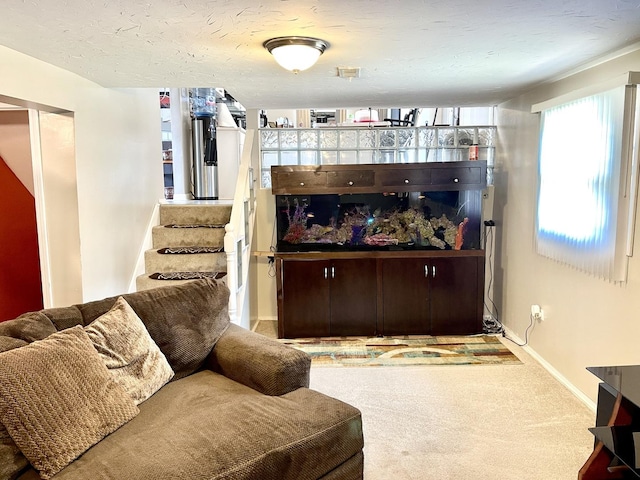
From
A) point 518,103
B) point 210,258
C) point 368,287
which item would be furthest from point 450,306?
point 210,258

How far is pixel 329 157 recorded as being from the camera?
4672mm

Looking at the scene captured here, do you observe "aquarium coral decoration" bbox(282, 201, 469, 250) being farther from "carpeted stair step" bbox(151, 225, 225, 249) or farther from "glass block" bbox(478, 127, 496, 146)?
"glass block" bbox(478, 127, 496, 146)

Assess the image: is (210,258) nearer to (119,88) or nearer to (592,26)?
(119,88)

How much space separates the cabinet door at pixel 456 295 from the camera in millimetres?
4375

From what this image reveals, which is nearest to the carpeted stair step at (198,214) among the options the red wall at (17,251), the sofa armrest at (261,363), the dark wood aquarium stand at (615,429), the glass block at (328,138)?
the glass block at (328,138)

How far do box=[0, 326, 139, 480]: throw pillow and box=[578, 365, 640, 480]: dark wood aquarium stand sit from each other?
181 cm

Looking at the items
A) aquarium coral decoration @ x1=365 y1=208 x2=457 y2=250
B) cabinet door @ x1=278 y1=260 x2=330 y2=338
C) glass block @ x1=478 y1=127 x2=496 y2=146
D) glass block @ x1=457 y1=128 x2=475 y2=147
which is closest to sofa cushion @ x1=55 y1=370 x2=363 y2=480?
cabinet door @ x1=278 y1=260 x2=330 y2=338

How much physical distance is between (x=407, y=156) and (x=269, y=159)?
133 cm

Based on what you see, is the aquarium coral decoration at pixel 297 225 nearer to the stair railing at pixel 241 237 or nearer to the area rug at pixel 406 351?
the stair railing at pixel 241 237

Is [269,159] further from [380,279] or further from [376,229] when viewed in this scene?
[380,279]

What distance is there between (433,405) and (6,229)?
347cm

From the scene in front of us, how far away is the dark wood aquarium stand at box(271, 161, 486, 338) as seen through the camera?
4301 mm

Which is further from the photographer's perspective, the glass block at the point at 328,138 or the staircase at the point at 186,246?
the glass block at the point at 328,138

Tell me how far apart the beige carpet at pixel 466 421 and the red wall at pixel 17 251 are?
94.2 inches
